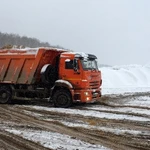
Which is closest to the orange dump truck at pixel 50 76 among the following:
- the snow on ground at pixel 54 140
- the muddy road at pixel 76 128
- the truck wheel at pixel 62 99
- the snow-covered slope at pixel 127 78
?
the truck wheel at pixel 62 99

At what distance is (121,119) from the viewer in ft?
39.9

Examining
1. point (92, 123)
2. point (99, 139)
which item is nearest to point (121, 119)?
point (92, 123)

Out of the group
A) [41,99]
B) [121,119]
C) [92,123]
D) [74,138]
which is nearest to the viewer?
[74,138]

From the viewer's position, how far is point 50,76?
53.1ft

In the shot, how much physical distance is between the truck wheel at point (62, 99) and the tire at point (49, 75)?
0.69 m

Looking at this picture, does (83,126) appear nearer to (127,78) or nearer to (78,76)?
(78,76)

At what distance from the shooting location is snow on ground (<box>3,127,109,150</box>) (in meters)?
7.95

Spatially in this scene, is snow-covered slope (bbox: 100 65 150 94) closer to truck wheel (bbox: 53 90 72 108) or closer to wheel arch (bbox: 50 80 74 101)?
wheel arch (bbox: 50 80 74 101)

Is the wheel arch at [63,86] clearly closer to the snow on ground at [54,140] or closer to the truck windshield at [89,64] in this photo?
the truck windshield at [89,64]

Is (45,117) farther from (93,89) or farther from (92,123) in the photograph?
(93,89)

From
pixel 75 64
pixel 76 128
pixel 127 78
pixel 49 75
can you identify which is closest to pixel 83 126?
pixel 76 128

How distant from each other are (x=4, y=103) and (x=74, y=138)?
8.96 metres

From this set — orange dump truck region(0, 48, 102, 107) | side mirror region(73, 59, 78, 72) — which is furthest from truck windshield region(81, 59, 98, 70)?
side mirror region(73, 59, 78, 72)

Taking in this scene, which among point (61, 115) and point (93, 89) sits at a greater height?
point (93, 89)
